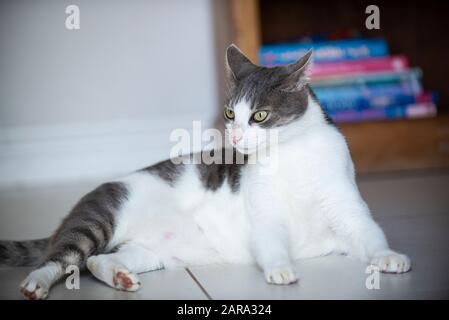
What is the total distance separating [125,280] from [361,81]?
2.05 meters

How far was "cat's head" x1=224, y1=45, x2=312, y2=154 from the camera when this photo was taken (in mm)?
1578

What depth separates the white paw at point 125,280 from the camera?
142 cm

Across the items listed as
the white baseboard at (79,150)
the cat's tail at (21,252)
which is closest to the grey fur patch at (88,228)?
the cat's tail at (21,252)

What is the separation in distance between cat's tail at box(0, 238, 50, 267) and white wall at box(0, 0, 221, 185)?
1611mm

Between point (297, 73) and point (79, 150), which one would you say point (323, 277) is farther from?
point (79, 150)

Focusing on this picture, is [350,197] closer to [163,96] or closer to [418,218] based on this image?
[418,218]

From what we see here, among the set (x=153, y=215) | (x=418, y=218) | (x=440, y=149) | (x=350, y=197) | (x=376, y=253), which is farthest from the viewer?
(x=440, y=149)

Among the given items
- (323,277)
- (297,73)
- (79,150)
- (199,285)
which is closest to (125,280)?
(199,285)

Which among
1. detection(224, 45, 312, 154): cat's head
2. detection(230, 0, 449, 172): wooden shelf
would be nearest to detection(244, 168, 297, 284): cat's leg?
detection(224, 45, 312, 154): cat's head

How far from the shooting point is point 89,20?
3.25 metres

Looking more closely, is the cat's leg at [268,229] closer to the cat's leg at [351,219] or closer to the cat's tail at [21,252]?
the cat's leg at [351,219]

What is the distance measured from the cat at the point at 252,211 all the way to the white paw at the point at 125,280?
27 mm

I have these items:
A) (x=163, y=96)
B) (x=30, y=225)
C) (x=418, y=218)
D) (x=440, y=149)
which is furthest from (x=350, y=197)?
(x=163, y=96)
